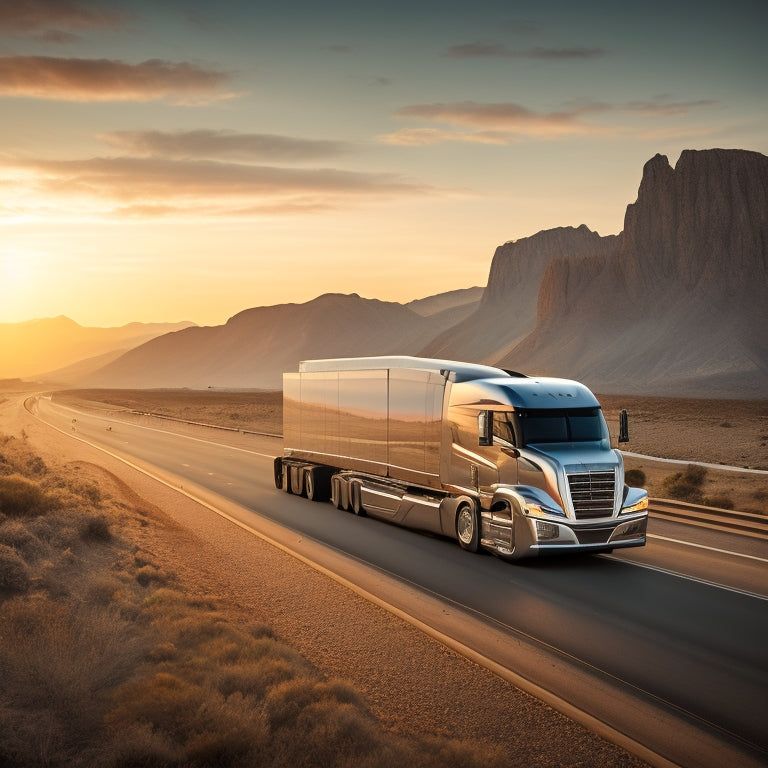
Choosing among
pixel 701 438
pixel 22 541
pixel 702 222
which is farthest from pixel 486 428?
pixel 702 222

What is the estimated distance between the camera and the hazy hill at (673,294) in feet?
373

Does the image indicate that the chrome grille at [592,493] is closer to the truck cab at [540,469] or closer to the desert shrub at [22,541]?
the truck cab at [540,469]

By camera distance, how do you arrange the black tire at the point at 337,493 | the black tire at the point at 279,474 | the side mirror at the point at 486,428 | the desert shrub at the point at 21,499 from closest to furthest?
the side mirror at the point at 486,428
the desert shrub at the point at 21,499
the black tire at the point at 337,493
the black tire at the point at 279,474

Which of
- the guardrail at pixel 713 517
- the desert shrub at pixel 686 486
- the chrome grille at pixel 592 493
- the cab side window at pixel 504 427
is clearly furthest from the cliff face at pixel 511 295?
the chrome grille at pixel 592 493

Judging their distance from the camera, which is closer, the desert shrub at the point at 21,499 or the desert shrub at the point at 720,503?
the desert shrub at the point at 21,499

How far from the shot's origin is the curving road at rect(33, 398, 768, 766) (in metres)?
8.26

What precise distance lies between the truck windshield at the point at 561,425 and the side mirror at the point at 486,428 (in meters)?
0.51

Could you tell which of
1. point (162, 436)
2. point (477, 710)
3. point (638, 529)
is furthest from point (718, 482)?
point (162, 436)

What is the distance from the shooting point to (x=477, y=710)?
8273 mm

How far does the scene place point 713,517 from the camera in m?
20.6

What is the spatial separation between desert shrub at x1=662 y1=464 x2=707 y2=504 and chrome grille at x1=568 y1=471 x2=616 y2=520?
10.9 metres

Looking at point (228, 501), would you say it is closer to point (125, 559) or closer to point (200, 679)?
point (125, 559)

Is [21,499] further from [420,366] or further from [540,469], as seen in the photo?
[540,469]

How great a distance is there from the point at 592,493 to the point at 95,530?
28.7 ft
